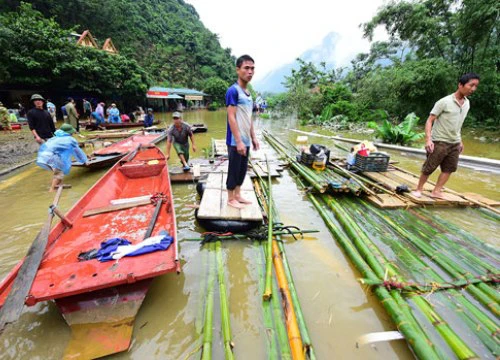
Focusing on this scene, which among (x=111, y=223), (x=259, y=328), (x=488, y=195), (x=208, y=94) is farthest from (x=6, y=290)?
(x=208, y=94)

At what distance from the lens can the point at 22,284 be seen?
1.96m

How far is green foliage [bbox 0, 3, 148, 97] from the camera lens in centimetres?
1522

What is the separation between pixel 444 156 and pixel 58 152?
25.1ft

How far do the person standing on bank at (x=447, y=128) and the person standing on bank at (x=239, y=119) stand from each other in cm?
301

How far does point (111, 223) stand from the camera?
11.3ft

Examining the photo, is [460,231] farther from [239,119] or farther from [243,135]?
[239,119]

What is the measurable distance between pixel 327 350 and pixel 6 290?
2747mm

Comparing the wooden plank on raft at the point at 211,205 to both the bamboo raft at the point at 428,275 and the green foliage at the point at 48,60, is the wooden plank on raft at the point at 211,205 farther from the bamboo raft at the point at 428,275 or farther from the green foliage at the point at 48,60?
the green foliage at the point at 48,60

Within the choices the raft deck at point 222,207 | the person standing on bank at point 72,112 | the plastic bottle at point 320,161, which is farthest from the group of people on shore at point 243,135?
the person standing on bank at point 72,112

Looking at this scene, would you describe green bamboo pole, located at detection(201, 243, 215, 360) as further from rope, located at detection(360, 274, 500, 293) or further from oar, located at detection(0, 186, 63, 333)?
rope, located at detection(360, 274, 500, 293)

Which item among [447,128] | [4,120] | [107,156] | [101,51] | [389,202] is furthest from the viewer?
[101,51]

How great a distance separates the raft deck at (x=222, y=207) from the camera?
11.6 ft

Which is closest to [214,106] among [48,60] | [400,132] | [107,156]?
[48,60]

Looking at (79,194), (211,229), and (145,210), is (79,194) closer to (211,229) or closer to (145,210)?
(145,210)
